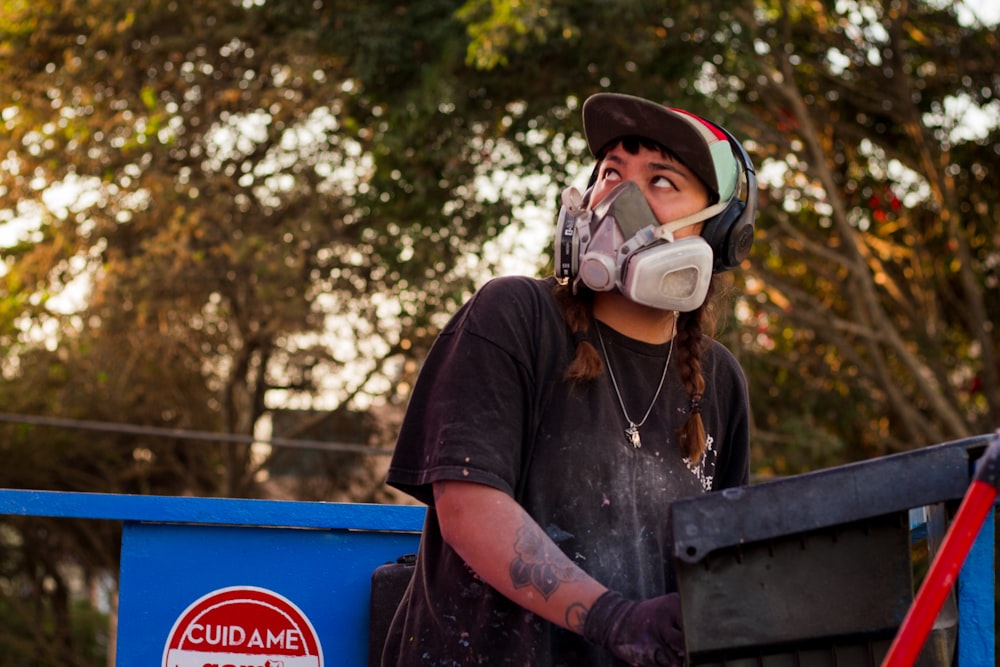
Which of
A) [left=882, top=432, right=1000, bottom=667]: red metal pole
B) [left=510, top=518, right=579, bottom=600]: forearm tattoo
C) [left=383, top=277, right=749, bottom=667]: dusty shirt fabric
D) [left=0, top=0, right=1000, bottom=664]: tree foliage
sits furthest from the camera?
[left=0, top=0, right=1000, bottom=664]: tree foliage

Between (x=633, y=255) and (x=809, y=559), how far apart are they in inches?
27.8

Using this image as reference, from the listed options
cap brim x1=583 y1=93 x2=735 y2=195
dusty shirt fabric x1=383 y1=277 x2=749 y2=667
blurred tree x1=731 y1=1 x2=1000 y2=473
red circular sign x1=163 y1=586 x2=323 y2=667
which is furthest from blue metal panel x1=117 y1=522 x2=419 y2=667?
blurred tree x1=731 y1=1 x2=1000 y2=473

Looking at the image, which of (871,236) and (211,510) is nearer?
(211,510)

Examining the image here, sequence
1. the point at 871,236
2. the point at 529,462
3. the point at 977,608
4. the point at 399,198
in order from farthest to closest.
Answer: the point at 871,236, the point at 399,198, the point at 977,608, the point at 529,462

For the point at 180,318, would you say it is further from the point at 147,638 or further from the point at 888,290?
the point at 147,638

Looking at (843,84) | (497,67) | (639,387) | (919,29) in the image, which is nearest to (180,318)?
(497,67)

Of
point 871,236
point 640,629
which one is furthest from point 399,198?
point 640,629

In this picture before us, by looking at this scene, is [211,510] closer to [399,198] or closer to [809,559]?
[809,559]

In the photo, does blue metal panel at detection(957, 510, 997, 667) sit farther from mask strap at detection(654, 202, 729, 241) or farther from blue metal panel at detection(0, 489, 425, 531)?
blue metal panel at detection(0, 489, 425, 531)

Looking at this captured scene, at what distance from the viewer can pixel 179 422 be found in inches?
512

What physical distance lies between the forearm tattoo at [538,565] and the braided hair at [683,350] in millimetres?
333

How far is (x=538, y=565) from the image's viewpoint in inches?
76.6

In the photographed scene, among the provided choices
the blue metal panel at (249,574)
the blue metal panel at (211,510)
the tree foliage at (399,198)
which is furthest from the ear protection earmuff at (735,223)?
the tree foliage at (399,198)

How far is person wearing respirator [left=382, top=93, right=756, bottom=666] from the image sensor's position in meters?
1.98
